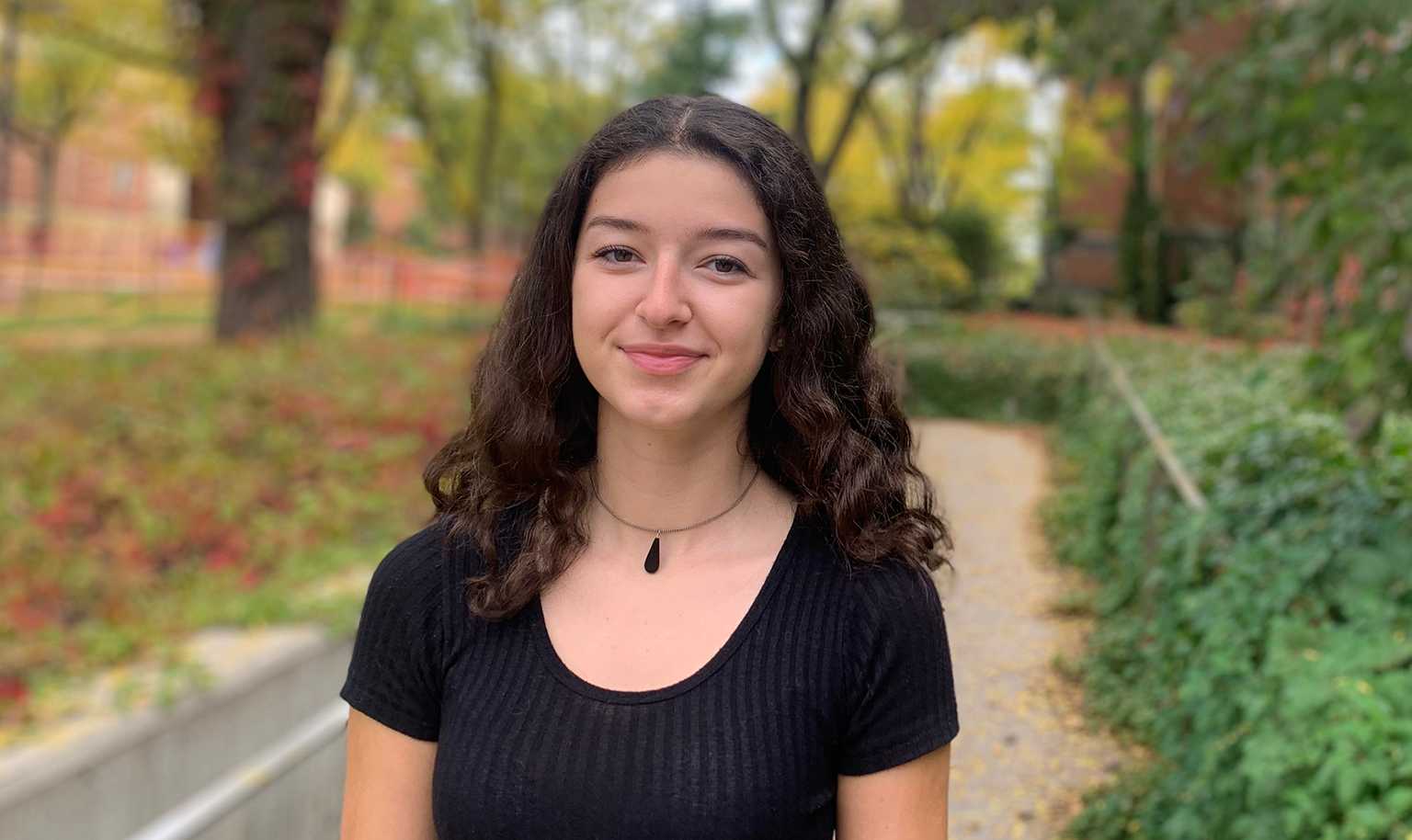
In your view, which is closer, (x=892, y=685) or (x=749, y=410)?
(x=892, y=685)

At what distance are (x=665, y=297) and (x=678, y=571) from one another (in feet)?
1.22

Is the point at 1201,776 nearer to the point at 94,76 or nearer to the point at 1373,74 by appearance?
the point at 1373,74

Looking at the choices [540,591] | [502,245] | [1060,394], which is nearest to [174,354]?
[1060,394]

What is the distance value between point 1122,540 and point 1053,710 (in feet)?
8.52

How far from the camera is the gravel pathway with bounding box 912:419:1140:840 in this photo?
294cm

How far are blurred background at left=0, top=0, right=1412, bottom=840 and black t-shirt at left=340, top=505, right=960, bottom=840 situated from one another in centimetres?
130

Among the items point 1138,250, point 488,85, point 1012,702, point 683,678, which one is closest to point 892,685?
point 683,678

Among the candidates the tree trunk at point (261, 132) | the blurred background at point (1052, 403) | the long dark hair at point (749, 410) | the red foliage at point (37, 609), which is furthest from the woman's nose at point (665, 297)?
the tree trunk at point (261, 132)

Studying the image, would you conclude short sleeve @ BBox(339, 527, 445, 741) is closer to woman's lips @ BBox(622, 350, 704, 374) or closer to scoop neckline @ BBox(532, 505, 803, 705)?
scoop neckline @ BBox(532, 505, 803, 705)

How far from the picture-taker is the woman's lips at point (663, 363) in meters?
1.69

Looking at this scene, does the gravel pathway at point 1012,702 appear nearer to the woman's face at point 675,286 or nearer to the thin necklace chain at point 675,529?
the thin necklace chain at point 675,529

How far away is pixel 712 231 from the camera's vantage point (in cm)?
167

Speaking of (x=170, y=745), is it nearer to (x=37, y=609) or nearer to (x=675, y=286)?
(x=37, y=609)

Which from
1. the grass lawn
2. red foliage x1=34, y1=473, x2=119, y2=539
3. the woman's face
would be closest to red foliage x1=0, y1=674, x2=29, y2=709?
the grass lawn
